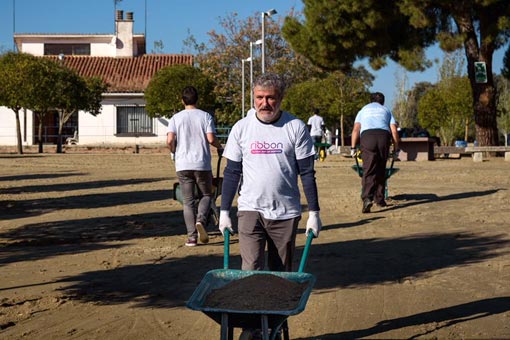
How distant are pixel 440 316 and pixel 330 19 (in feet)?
84.1

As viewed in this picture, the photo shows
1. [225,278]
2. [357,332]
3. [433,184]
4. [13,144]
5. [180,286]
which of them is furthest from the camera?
[13,144]

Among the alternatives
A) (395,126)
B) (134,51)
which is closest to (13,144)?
(134,51)

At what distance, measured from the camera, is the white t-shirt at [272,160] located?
5648 mm

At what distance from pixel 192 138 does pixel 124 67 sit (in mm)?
47434

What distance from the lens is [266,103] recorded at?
5.61 meters

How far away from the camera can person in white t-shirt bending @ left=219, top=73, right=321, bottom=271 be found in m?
5.64

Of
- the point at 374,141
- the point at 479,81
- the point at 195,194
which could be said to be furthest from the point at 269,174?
the point at 479,81


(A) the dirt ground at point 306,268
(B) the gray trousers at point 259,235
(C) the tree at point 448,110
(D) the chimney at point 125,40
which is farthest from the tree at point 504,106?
(B) the gray trousers at point 259,235

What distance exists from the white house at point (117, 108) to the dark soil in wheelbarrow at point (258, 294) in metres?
46.0

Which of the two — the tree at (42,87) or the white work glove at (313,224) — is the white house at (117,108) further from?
the white work glove at (313,224)

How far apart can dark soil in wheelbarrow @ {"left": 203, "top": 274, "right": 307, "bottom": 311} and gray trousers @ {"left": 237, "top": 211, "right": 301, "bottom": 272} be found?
591 mm

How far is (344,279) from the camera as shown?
26.9 feet

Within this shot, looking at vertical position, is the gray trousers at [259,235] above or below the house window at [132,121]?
below

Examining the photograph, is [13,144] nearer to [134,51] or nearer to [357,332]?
[134,51]
